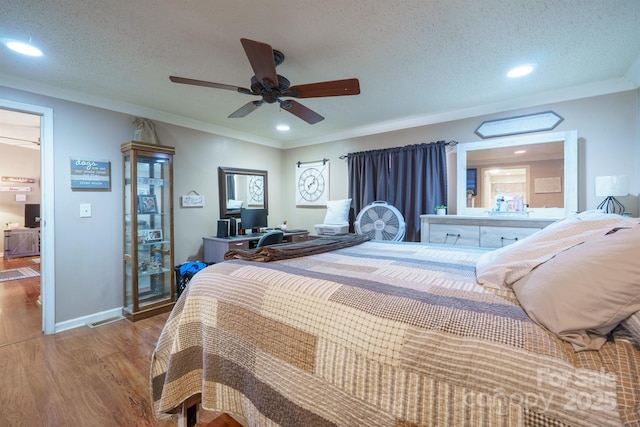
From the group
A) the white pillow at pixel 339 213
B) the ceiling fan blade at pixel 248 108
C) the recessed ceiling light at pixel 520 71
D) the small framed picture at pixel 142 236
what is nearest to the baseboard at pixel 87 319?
the small framed picture at pixel 142 236

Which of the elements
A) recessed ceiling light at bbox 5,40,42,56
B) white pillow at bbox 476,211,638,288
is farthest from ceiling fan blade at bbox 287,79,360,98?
recessed ceiling light at bbox 5,40,42,56

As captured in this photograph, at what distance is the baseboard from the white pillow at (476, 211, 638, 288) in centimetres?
336

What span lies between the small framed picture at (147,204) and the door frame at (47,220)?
0.67 metres

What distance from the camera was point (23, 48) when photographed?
6.02ft

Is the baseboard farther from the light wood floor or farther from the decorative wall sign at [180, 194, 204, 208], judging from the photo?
the decorative wall sign at [180, 194, 204, 208]

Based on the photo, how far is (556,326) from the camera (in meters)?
0.65

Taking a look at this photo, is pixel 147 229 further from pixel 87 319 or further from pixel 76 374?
pixel 76 374

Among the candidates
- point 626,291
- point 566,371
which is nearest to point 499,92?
point 626,291

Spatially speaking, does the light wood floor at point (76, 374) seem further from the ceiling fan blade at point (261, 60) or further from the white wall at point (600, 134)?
the white wall at point (600, 134)

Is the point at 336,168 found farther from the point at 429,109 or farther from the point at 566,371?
the point at 566,371

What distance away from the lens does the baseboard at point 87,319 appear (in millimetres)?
2494

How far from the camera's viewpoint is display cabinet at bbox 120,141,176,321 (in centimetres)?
275

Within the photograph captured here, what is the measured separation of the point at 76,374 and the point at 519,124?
436 cm

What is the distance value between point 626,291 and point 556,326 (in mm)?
156
